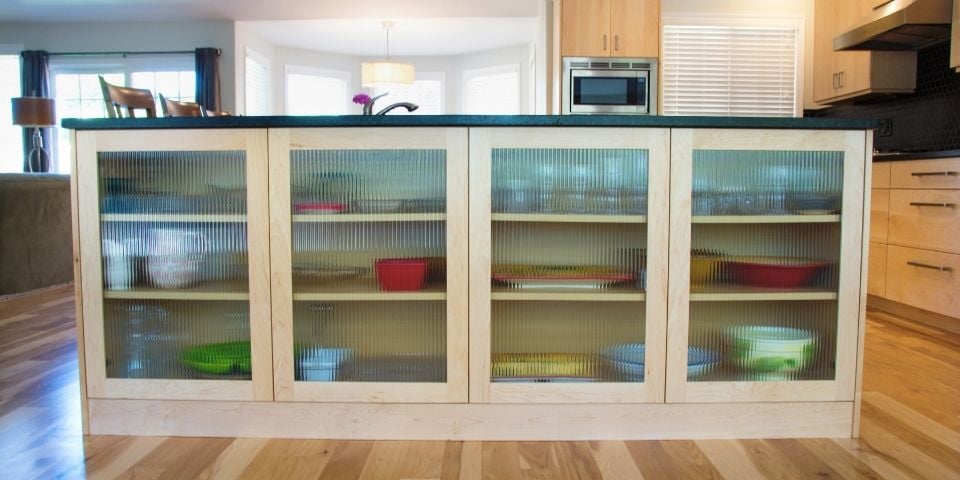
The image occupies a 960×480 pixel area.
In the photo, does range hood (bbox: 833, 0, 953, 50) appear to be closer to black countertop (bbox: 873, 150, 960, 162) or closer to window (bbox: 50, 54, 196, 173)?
black countertop (bbox: 873, 150, 960, 162)

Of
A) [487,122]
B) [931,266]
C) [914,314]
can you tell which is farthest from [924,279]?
[487,122]

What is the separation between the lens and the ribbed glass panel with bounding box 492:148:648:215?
1867mm

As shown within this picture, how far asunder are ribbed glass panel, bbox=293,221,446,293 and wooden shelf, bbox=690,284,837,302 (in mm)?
734

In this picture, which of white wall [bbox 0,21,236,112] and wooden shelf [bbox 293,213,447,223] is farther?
white wall [bbox 0,21,236,112]

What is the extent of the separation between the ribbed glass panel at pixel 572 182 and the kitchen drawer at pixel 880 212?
2.70 m

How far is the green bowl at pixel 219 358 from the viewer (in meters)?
1.92

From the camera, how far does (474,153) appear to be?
6.04ft

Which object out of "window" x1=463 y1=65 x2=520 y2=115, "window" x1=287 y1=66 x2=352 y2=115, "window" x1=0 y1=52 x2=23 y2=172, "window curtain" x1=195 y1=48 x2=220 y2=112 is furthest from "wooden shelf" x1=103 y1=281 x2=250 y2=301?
"window" x1=0 y1=52 x2=23 y2=172

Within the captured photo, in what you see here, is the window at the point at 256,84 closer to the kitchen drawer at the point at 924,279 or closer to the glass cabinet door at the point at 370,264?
the glass cabinet door at the point at 370,264

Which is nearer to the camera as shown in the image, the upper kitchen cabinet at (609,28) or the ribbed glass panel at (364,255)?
the ribbed glass panel at (364,255)

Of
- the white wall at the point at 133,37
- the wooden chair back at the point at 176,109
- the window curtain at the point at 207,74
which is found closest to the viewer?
the wooden chair back at the point at 176,109

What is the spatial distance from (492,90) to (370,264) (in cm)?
689

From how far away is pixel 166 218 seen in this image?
6.29ft

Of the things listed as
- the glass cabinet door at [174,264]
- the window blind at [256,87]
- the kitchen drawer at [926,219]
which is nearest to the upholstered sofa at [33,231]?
the window blind at [256,87]
